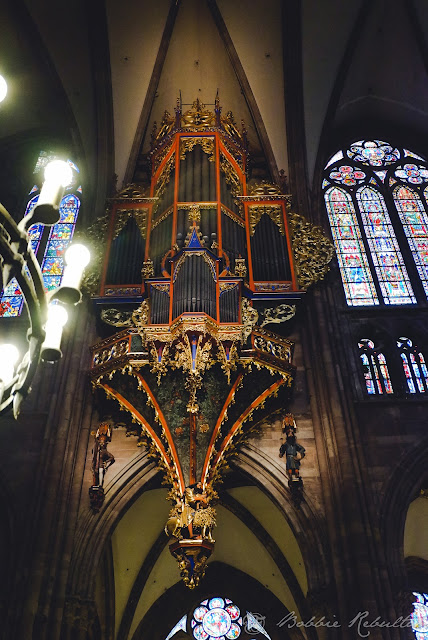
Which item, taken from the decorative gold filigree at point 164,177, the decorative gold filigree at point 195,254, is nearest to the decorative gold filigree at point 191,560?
the decorative gold filigree at point 195,254

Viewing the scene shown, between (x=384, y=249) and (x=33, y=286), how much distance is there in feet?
31.4

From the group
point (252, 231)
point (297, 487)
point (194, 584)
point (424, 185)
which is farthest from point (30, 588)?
point (424, 185)

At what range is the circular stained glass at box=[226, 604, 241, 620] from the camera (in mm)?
11648

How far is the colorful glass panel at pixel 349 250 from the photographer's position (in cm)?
1167

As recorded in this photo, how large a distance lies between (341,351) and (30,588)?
20.1 feet

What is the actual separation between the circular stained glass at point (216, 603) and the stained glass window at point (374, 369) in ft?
18.1

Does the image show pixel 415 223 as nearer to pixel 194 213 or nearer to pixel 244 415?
pixel 194 213

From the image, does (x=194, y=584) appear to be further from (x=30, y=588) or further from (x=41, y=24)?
(x=41, y=24)

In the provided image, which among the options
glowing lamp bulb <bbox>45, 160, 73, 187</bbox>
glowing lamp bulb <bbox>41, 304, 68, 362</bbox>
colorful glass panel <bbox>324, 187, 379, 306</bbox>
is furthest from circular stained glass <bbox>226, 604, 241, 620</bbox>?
glowing lamp bulb <bbox>45, 160, 73, 187</bbox>

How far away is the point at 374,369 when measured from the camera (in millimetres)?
10328

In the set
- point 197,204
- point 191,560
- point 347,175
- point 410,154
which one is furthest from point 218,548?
point 410,154

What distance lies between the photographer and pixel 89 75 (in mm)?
13773

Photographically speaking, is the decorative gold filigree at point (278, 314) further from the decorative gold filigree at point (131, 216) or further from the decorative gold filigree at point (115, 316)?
the decorative gold filigree at point (131, 216)

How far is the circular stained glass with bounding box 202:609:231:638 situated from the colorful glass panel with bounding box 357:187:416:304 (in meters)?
7.10
